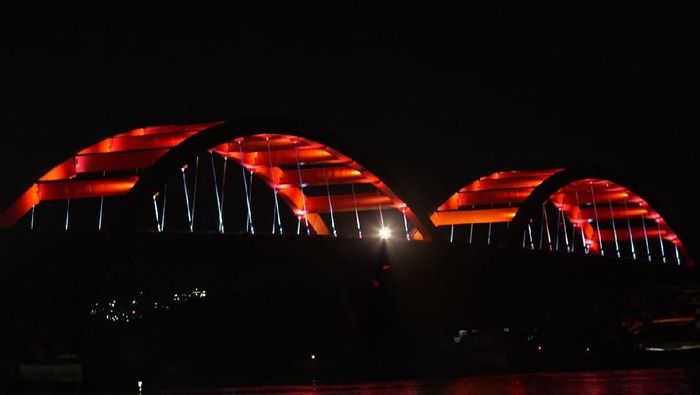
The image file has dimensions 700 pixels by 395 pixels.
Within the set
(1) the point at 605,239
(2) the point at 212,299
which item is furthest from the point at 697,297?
(2) the point at 212,299

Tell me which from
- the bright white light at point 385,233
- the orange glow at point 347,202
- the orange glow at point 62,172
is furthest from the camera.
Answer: the orange glow at point 347,202

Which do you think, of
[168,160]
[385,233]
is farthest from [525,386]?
[385,233]

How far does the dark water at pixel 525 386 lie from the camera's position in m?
42.5

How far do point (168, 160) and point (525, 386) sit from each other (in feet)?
65.8

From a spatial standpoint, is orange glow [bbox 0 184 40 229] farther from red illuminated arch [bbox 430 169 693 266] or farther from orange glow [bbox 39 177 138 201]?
red illuminated arch [bbox 430 169 693 266]

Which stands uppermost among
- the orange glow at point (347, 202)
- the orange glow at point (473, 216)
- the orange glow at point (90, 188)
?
the orange glow at point (473, 216)

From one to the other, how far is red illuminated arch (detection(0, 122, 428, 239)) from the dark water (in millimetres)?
13623

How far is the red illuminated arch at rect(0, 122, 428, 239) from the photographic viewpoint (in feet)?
192

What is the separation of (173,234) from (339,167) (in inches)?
654

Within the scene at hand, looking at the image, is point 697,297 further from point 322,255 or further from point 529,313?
point 322,255

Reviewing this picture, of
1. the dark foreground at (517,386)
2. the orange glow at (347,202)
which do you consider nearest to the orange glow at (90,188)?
the dark foreground at (517,386)

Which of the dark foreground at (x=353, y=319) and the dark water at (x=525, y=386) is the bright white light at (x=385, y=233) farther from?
the dark water at (x=525, y=386)

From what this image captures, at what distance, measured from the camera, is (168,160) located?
191ft

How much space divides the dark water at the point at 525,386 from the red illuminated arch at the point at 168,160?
13.6 metres
